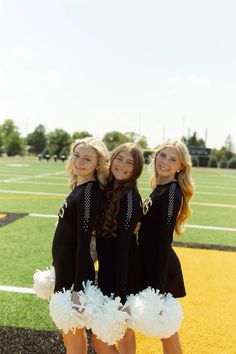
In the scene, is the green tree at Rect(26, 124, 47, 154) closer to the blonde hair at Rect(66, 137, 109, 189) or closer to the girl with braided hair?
the blonde hair at Rect(66, 137, 109, 189)

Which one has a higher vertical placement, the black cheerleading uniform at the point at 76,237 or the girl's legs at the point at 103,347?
the black cheerleading uniform at the point at 76,237

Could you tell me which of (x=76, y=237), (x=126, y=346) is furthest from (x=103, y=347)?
(x=76, y=237)

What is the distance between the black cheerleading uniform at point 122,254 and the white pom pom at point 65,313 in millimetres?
238

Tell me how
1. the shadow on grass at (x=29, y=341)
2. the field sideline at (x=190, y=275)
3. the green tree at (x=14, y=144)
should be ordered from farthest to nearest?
the green tree at (x=14, y=144), the field sideline at (x=190, y=275), the shadow on grass at (x=29, y=341)

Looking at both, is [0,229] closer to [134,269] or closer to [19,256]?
[19,256]

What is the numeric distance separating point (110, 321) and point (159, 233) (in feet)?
2.12

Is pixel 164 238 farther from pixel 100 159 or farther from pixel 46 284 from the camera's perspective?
pixel 46 284

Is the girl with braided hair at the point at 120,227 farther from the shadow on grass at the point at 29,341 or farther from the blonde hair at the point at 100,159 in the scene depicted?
the shadow on grass at the point at 29,341

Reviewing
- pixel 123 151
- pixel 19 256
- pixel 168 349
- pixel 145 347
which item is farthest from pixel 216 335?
pixel 19 256

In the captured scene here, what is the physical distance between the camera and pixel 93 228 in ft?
8.11

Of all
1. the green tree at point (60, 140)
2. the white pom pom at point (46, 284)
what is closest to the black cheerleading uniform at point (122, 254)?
the white pom pom at point (46, 284)

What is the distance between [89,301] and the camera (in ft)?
7.61

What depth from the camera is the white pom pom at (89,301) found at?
2.29m

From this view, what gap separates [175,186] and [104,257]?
0.68 m
